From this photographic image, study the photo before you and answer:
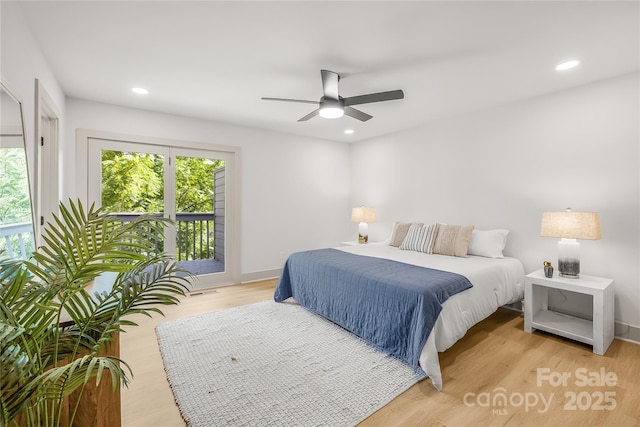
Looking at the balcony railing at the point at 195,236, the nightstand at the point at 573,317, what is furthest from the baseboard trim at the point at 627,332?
the balcony railing at the point at 195,236

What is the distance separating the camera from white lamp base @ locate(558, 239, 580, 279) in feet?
8.98

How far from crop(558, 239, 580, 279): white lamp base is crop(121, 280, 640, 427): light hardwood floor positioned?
620mm

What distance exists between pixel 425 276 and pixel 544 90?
2475mm

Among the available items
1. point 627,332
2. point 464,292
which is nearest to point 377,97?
point 464,292

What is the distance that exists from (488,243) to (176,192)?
4.09 meters

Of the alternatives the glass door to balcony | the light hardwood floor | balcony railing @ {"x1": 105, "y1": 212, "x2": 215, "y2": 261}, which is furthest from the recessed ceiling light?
balcony railing @ {"x1": 105, "y1": 212, "x2": 215, "y2": 261}

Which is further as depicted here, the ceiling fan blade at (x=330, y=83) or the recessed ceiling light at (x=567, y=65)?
the recessed ceiling light at (x=567, y=65)

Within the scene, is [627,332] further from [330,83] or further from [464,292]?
[330,83]

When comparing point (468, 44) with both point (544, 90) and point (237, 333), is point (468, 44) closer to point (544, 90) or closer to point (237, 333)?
point (544, 90)

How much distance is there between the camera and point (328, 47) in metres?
2.31

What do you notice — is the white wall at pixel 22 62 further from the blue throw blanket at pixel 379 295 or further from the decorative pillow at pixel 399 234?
the decorative pillow at pixel 399 234

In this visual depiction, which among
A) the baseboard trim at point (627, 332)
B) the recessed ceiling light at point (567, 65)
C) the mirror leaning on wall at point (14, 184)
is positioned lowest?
the baseboard trim at point (627, 332)

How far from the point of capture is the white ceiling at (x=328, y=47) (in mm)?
1902

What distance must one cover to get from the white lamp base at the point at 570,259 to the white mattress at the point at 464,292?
44 cm
